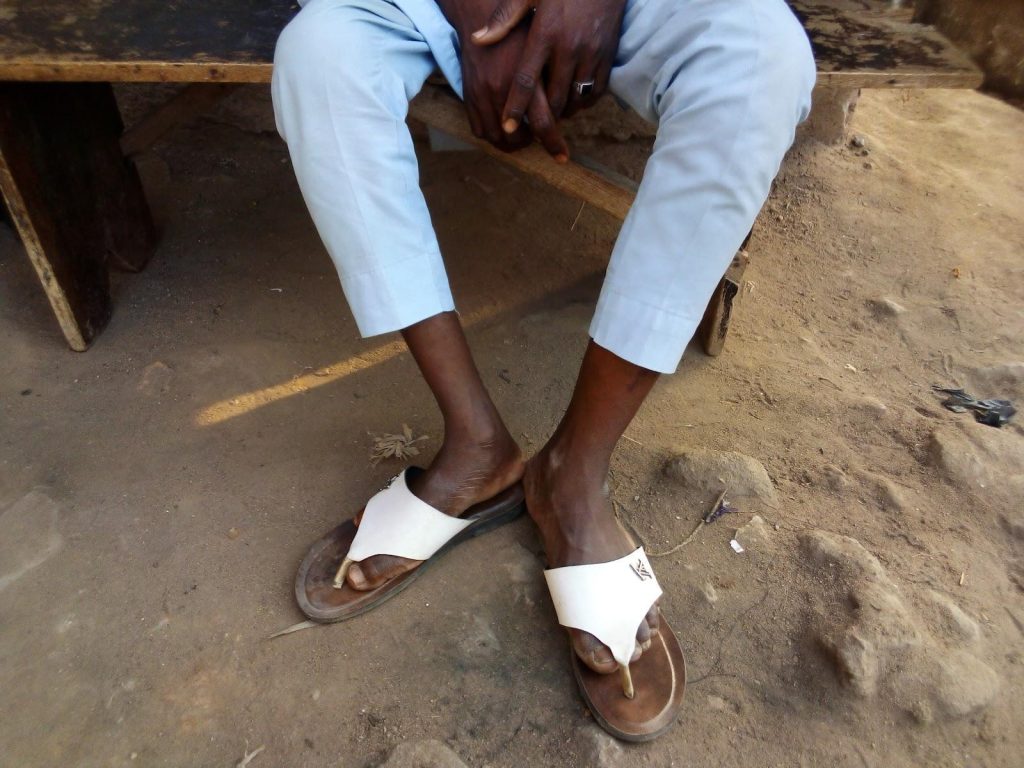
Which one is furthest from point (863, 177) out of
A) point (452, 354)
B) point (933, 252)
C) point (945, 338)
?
point (452, 354)

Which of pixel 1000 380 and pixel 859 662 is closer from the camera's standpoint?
pixel 859 662

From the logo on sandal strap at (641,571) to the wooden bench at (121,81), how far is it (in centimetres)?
75

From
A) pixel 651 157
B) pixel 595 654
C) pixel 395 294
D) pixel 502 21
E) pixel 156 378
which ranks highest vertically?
pixel 502 21

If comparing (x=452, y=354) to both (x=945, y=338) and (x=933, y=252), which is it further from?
(x=933, y=252)

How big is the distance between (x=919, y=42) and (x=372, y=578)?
5.25 feet

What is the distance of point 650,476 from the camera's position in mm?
1650

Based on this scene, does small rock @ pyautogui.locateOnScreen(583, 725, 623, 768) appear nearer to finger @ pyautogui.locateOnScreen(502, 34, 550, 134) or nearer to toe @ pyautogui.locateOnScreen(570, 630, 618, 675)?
toe @ pyautogui.locateOnScreen(570, 630, 618, 675)

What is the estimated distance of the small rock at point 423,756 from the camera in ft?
3.85

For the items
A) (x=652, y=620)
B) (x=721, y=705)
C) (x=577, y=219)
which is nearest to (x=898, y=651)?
(x=721, y=705)

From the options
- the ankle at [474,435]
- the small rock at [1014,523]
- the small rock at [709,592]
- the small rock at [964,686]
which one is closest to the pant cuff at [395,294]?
the ankle at [474,435]

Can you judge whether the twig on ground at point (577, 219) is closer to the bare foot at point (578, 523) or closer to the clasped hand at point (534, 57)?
the clasped hand at point (534, 57)

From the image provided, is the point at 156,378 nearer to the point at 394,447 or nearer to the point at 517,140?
the point at 394,447

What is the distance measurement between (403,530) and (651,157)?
75cm

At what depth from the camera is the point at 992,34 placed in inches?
63.9
